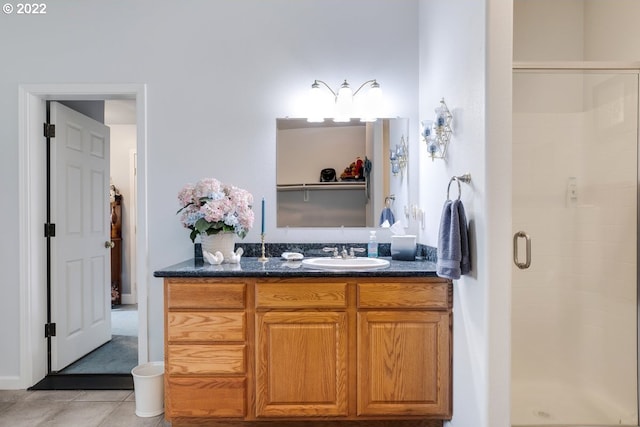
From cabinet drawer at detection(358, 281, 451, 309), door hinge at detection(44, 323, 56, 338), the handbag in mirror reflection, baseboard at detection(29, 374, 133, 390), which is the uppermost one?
the handbag in mirror reflection

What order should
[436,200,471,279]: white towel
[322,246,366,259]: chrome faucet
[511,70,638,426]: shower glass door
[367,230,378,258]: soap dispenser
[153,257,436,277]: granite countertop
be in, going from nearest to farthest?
1. [436,200,471,279]: white towel
2. [153,257,436,277]: granite countertop
3. [511,70,638,426]: shower glass door
4. [322,246,366,259]: chrome faucet
5. [367,230,378,258]: soap dispenser

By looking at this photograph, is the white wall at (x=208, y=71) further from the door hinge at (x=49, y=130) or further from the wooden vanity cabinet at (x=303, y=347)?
the wooden vanity cabinet at (x=303, y=347)

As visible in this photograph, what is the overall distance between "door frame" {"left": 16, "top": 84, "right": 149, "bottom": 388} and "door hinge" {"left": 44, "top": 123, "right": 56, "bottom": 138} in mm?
88

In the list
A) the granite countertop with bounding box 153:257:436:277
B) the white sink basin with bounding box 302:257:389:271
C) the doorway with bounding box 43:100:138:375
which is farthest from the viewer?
the doorway with bounding box 43:100:138:375

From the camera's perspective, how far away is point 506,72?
1.58 metres

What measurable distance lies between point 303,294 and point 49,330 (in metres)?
1.96

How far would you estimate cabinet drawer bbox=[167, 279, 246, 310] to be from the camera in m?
1.97

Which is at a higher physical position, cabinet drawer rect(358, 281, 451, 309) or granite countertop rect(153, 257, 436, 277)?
granite countertop rect(153, 257, 436, 277)

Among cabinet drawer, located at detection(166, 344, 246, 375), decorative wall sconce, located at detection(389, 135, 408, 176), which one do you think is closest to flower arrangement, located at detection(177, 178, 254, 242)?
cabinet drawer, located at detection(166, 344, 246, 375)

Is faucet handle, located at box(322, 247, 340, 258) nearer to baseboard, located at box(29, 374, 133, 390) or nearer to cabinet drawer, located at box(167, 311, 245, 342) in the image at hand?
cabinet drawer, located at box(167, 311, 245, 342)

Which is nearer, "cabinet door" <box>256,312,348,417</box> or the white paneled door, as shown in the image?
"cabinet door" <box>256,312,348,417</box>

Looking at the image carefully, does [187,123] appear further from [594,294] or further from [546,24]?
[594,294]

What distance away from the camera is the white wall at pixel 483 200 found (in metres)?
1.58

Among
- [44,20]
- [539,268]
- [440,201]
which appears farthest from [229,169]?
[539,268]
